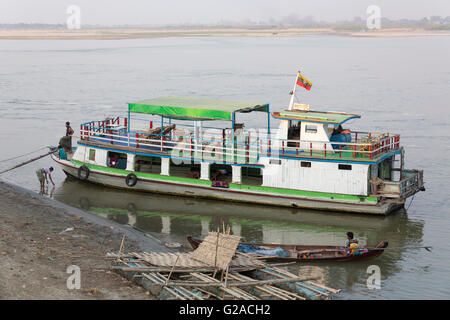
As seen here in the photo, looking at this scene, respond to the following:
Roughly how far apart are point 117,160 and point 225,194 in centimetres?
612

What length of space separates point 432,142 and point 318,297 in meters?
29.0

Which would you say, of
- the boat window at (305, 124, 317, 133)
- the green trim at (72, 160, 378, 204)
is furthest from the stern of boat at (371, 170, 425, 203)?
the boat window at (305, 124, 317, 133)

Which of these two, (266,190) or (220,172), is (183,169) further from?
(266,190)

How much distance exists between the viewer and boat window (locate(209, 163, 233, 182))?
95.5 ft

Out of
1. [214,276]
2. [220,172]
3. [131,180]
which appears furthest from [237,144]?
[214,276]

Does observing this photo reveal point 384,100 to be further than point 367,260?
Yes

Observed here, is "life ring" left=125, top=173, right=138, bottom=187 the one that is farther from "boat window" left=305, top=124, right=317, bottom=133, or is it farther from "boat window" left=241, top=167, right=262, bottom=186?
"boat window" left=305, top=124, right=317, bottom=133

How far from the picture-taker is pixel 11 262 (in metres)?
17.7

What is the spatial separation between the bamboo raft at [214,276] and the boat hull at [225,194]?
9556 mm

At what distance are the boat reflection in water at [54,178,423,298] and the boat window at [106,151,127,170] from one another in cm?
136

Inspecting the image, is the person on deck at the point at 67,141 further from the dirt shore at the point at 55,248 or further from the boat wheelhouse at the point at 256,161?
the dirt shore at the point at 55,248

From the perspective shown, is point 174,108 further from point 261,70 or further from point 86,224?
point 261,70

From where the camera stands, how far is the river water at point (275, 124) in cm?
2219
